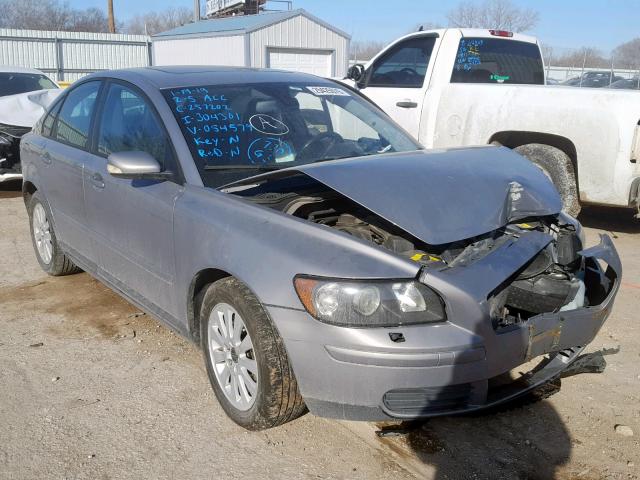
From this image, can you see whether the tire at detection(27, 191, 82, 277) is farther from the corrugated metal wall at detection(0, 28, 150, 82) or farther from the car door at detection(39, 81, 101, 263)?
the corrugated metal wall at detection(0, 28, 150, 82)

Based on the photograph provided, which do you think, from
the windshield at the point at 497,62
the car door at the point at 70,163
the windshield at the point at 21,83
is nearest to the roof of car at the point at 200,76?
the car door at the point at 70,163

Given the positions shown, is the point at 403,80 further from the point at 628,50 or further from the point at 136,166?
the point at 628,50

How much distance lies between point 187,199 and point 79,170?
1361 millimetres

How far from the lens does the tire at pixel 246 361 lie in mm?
2768

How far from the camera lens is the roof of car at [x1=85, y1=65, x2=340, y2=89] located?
3.93 meters

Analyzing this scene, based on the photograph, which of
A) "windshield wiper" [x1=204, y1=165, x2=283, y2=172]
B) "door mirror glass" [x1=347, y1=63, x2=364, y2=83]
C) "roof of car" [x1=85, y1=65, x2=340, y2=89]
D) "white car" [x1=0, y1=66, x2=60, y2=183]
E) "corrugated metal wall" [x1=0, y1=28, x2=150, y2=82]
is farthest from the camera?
"corrugated metal wall" [x1=0, y1=28, x2=150, y2=82]

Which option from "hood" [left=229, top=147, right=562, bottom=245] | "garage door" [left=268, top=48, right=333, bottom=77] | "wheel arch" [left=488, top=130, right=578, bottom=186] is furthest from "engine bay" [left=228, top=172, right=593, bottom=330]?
"garage door" [left=268, top=48, right=333, bottom=77]

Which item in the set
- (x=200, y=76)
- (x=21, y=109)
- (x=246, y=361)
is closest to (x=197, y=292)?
(x=246, y=361)

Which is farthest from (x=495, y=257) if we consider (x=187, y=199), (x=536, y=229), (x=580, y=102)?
(x=580, y=102)

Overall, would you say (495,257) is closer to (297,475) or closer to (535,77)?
(297,475)

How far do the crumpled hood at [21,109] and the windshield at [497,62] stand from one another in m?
5.24

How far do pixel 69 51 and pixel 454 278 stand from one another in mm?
28795

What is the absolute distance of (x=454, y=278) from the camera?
2.63 m

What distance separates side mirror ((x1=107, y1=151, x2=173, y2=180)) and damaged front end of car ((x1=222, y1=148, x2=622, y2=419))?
0.42 m
